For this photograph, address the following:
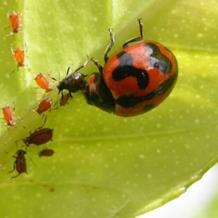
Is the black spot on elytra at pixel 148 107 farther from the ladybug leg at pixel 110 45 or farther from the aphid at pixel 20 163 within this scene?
the aphid at pixel 20 163

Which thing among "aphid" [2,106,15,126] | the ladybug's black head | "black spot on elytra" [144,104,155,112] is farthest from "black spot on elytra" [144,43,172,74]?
"aphid" [2,106,15,126]

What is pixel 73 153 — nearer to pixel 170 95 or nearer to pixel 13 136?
pixel 13 136

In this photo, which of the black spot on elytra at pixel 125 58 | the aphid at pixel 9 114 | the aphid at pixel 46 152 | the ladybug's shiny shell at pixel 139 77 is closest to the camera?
the aphid at pixel 9 114

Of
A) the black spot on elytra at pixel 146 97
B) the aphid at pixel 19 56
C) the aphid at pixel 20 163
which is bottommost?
the black spot on elytra at pixel 146 97

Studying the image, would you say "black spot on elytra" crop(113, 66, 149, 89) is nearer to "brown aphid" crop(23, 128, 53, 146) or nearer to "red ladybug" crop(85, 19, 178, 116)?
"red ladybug" crop(85, 19, 178, 116)

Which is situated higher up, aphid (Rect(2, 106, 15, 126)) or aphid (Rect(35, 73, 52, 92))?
aphid (Rect(35, 73, 52, 92))

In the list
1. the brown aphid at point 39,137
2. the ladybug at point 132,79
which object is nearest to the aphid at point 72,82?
the ladybug at point 132,79

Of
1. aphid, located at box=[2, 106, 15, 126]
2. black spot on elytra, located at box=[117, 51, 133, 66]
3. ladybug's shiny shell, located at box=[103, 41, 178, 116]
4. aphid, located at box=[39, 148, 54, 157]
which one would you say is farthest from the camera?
black spot on elytra, located at box=[117, 51, 133, 66]
